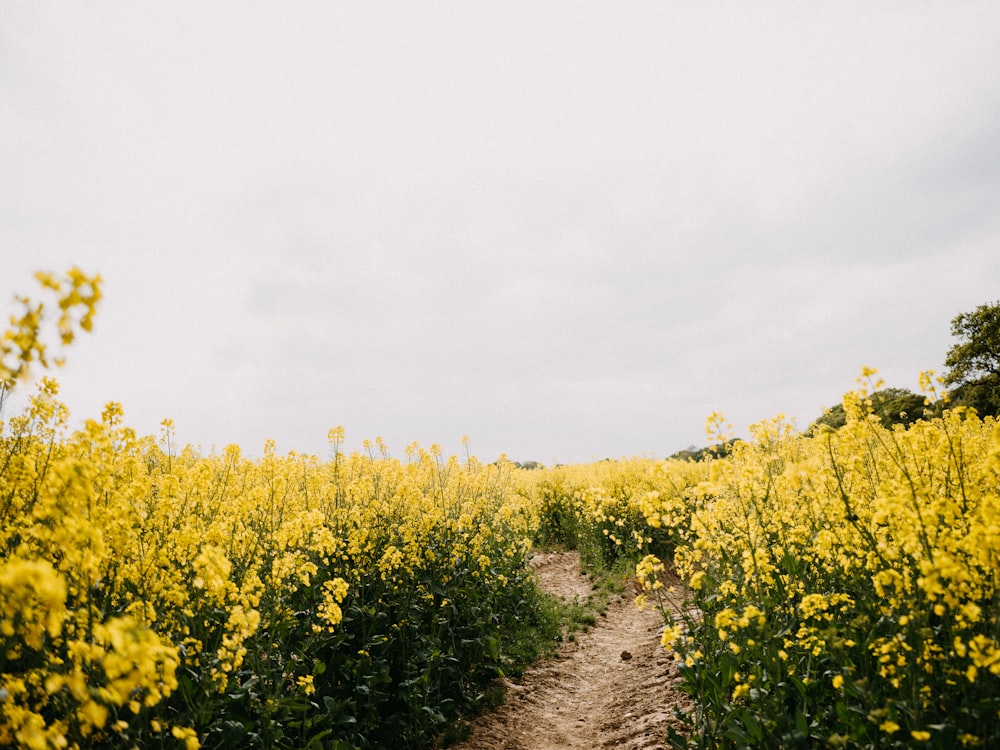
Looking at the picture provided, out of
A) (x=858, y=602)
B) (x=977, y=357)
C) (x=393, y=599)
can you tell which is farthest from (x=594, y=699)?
(x=977, y=357)

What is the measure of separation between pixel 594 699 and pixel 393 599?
308 cm

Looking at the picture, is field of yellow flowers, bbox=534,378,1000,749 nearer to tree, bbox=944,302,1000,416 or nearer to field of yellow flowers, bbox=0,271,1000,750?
field of yellow flowers, bbox=0,271,1000,750

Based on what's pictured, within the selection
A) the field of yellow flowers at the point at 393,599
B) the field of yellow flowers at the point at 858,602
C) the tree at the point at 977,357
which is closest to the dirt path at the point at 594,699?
the field of yellow flowers at the point at 393,599

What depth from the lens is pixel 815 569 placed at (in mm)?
5121

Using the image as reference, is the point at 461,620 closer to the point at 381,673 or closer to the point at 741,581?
the point at 381,673

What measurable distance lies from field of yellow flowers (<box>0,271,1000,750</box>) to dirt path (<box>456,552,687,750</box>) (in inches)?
20.7

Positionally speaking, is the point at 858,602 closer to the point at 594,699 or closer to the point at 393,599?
the point at 594,699

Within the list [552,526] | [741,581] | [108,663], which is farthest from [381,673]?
[552,526]

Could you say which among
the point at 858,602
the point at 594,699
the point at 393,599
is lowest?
the point at 594,699

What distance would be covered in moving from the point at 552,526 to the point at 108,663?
16.2 m

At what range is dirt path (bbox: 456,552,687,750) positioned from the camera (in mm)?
6043

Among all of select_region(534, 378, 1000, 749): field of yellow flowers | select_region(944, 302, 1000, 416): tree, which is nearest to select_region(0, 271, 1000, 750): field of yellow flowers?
select_region(534, 378, 1000, 749): field of yellow flowers

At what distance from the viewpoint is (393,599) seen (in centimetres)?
636

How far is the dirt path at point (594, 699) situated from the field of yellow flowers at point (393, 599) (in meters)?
0.52
